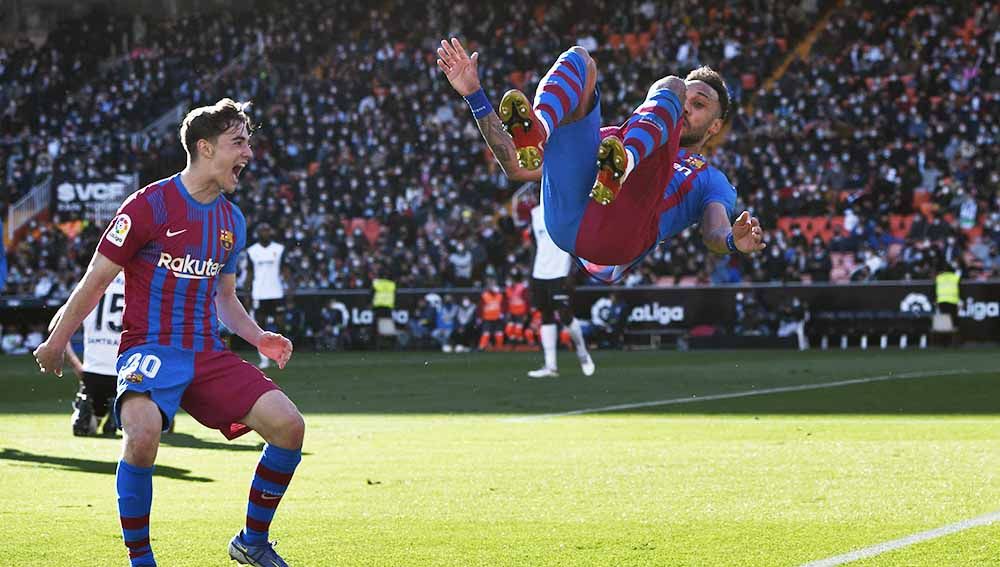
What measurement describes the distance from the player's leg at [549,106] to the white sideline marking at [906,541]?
7.41 ft

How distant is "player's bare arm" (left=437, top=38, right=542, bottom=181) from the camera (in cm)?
703

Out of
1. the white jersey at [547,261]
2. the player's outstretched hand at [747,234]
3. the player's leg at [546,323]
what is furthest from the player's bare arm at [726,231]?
the player's leg at [546,323]

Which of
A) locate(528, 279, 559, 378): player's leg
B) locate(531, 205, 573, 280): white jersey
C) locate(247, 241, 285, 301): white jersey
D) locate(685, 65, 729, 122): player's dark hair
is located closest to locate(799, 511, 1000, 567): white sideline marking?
locate(685, 65, 729, 122): player's dark hair

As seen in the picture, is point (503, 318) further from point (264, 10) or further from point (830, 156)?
point (264, 10)

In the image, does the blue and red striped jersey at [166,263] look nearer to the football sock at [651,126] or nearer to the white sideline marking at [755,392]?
the football sock at [651,126]

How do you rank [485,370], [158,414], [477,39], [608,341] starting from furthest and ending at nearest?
[477,39] → [608,341] → [485,370] → [158,414]

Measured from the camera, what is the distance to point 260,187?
123 feet

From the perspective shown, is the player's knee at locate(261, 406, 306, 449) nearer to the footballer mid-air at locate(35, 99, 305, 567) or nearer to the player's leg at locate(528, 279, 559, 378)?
the footballer mid-air at locate(35, 99, 305, 567)

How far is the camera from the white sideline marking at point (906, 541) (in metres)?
6.06

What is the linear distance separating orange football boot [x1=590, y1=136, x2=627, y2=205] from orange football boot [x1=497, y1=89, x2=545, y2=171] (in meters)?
0.30

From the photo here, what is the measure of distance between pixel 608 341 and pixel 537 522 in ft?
69.0

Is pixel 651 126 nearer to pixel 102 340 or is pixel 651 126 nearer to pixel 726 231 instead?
pixel 726 231

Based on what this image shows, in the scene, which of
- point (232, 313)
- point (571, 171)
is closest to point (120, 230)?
point (232, 313)

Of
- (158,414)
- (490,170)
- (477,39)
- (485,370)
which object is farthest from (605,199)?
(477,39)
